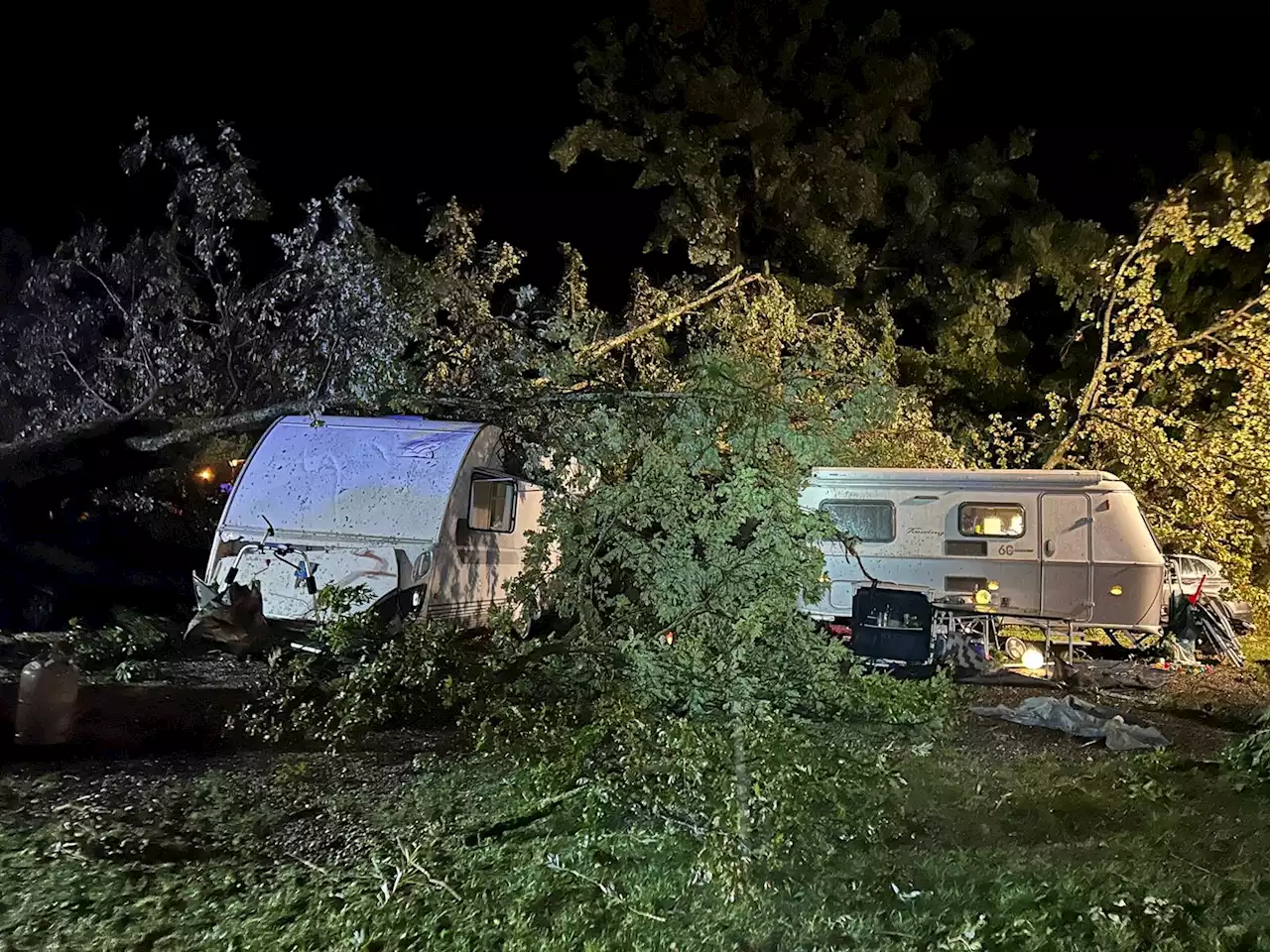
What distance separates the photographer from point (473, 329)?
10227 mm

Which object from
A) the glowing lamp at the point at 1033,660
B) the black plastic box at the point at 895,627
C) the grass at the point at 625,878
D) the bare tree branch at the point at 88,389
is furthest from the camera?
the bare tree branch at the point at 88,389

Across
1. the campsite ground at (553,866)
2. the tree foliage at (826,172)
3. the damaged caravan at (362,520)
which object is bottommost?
the campsite ground at (553,866)

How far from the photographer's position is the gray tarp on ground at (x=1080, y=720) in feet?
→ 21.6

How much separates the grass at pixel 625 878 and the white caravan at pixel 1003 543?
5.55 m

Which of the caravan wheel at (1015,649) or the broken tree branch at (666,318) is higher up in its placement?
the broken tree branch at (666,318)

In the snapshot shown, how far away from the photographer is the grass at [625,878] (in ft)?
11.8

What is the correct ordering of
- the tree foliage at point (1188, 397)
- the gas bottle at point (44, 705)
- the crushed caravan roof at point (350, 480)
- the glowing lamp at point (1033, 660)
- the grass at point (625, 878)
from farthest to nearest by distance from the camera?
the tree foliage at point (1188, 397)
the glowing lamp at point (1033, 660)
the crushed caravan roof at point (350, 480)
the gas bottle at point (44, 705)
the grass at point (625, 878)

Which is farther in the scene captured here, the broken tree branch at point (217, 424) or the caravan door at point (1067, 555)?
the caravan door at point (1067, 555)

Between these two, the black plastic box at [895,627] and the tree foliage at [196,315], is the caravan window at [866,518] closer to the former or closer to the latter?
the black plastic box at [895,627]

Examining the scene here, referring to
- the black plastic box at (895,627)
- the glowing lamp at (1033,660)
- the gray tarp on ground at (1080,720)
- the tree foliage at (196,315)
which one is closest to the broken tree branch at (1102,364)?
the glowing lamp at (1033,660)

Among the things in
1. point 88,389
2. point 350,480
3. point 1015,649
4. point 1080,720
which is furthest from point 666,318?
point 1080,720

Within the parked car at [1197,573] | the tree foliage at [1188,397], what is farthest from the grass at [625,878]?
the tree foliage at [1188,397]

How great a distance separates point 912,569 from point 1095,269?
17.9ft

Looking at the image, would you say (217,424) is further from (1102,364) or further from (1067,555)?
(1102,364)
